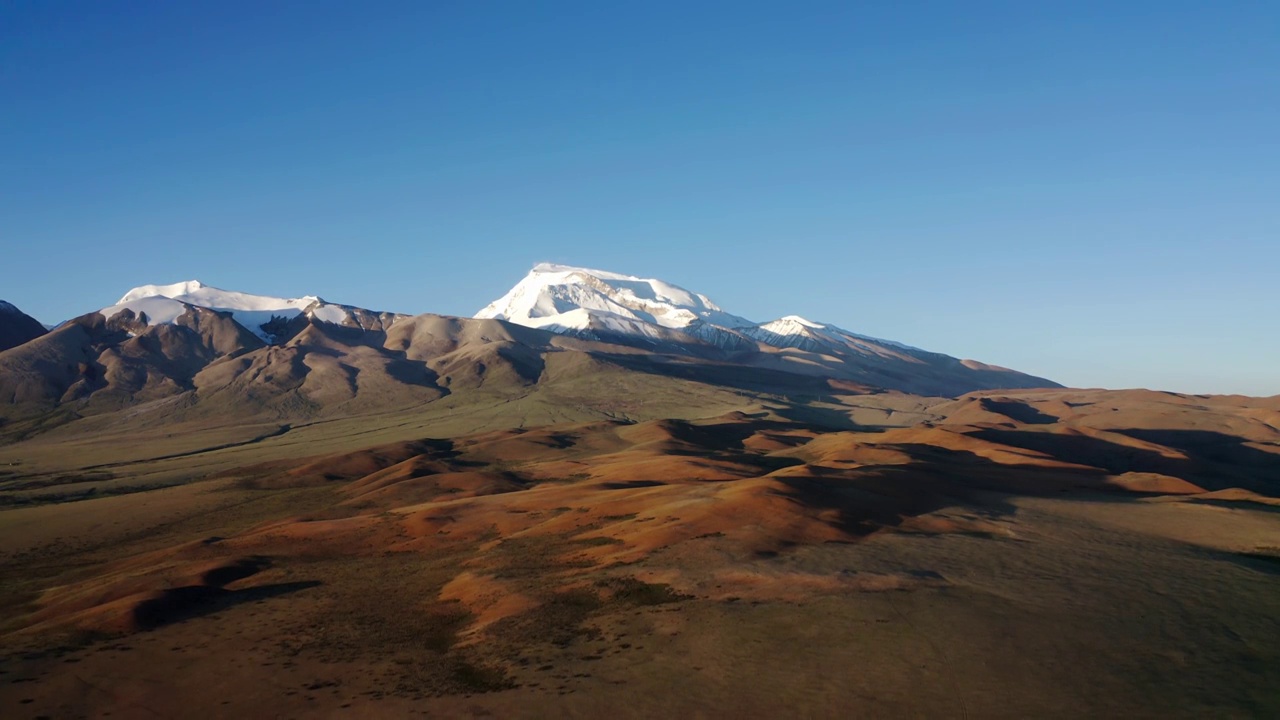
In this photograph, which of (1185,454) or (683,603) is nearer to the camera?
(683,603)

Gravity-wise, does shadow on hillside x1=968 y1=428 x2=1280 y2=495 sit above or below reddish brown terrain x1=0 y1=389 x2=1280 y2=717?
above

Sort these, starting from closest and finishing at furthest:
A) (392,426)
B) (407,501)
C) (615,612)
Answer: (615,612)
(407,501)
(392,426)

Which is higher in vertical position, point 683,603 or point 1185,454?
point 1185,454

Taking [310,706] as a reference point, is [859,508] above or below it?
above

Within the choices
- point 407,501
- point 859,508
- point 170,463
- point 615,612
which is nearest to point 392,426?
point 170,463

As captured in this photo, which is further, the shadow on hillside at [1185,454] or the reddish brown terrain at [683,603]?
the shadow on hillside at [1185,454]

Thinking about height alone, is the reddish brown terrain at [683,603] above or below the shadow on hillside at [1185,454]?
below

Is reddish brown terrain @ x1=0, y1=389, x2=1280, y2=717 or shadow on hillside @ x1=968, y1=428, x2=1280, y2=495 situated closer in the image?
reddish brown terrain @ x1=0, y1=389, x2=1280, y2=717

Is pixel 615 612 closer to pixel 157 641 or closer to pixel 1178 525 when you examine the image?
pixel 157 641
